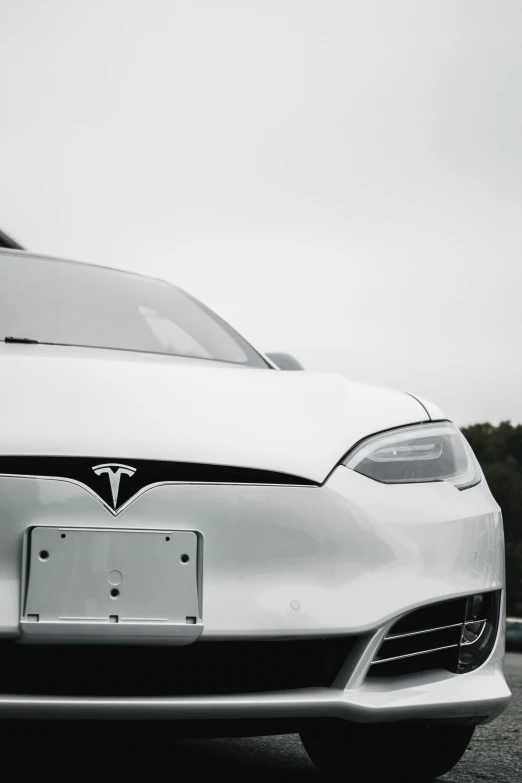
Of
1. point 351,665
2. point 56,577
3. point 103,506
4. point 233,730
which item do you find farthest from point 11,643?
point 351,665

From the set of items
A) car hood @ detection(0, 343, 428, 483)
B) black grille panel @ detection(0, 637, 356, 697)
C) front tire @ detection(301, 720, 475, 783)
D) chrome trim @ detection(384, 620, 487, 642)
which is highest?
car hood @ detection(0, 343, 428, 483)

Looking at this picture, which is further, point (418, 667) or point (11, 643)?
point (418, 667)

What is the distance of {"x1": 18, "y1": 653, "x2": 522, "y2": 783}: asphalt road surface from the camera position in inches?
109

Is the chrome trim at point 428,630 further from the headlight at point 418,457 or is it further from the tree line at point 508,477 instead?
the tree line at point 508,477

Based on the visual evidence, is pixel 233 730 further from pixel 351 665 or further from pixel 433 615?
pixel 433 615

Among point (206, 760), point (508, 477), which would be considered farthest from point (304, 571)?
point (508, 477)

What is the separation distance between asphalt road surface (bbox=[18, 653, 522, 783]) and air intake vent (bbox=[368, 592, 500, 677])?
605 millimetres

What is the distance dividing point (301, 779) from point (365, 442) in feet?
3.44

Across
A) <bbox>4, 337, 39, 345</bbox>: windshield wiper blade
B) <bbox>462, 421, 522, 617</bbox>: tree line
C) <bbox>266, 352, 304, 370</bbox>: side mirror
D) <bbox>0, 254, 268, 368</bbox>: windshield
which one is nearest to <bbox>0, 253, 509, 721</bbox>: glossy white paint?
<bbox>4, 337, 39, 345</bbox>: windshield wiper blade

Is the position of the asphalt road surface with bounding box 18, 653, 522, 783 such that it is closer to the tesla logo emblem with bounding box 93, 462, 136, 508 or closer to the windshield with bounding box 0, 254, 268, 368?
the tesla logo emblem with bounding box 93, 462, 136, 508

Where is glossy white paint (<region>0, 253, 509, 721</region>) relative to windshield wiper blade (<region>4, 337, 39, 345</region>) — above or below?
below

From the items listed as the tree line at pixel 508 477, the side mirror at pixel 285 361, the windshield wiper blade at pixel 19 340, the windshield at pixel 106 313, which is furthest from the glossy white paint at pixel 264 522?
the tree line at pixel 508 477

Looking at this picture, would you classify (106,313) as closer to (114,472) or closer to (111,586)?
(114,472)

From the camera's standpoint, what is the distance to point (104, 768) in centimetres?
286
